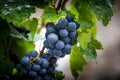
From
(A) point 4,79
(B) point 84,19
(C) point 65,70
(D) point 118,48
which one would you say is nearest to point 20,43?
(A) point 4,79

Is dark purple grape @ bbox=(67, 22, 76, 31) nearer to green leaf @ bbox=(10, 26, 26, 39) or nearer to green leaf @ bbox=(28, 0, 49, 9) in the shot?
green leaf @ bbox=(28, 0, 49, 9)

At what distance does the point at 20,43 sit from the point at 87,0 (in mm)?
316

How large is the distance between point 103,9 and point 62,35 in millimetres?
128

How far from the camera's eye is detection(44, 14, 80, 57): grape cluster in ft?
3.03

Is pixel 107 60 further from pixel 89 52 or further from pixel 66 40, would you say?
pixel 66 40

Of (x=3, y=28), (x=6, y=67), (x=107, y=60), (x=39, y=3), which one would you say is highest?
(x=39, y=3)

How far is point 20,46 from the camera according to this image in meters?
1.17

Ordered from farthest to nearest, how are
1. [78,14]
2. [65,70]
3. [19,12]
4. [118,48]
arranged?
1. [118,48]
2. [65,70]
3. [78,14]
4. [19,12]

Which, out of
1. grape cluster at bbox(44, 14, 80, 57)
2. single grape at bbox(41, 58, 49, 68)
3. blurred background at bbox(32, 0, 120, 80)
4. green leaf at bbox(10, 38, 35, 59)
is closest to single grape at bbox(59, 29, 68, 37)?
grape cluster at bbox(44, 14, 80, 57)

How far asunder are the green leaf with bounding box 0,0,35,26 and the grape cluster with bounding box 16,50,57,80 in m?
0.15

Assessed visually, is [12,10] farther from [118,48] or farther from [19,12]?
[118,48]

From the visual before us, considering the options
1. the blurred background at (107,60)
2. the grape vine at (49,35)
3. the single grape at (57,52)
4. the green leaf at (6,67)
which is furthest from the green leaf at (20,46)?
the blurred background at (107,60)

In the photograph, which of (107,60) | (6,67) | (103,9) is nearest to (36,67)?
(6,67)

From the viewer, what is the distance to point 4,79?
1.05m
